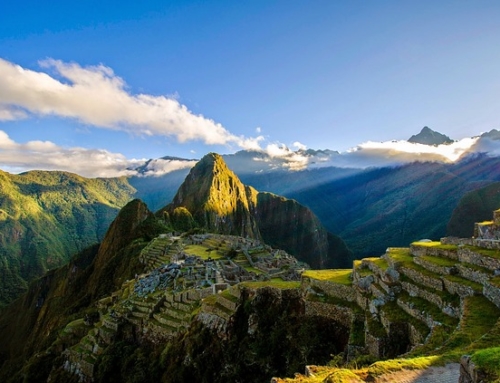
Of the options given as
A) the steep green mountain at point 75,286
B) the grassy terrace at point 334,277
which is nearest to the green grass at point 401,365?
the grassy terrace at point 334,277

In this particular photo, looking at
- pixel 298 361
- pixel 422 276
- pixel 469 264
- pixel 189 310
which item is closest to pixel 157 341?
pixel 189 310

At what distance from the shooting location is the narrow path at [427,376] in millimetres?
8961

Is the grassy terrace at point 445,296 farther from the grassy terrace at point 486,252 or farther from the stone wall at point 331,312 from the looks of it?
the stone wall at point 331,312

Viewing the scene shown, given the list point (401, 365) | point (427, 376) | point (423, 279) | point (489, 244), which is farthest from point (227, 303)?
point (427, 376)

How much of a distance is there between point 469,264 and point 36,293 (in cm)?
18751

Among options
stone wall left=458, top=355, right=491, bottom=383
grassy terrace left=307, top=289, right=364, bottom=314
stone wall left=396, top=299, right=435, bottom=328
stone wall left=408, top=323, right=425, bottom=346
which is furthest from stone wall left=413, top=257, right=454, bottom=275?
stone wall left=458, top=355, right=491, bottom=383

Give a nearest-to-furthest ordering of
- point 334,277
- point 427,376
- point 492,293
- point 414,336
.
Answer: point 427,376 → point 492,293 → point 414,336 → point 334,277

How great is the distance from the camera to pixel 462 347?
10.7 meters

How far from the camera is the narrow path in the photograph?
29.4 feet

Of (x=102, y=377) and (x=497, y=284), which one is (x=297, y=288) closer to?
(x=497, y=284)

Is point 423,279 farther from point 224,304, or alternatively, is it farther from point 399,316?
point 224,304

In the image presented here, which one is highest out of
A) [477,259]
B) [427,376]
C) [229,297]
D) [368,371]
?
[477,259]

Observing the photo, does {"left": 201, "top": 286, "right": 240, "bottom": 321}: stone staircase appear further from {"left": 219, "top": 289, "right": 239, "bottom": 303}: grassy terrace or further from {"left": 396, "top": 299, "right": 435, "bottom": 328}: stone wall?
{"left": 396, "top": 299, "right": 435, "bottom": 328}: stone wall

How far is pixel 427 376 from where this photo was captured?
9.17 m
